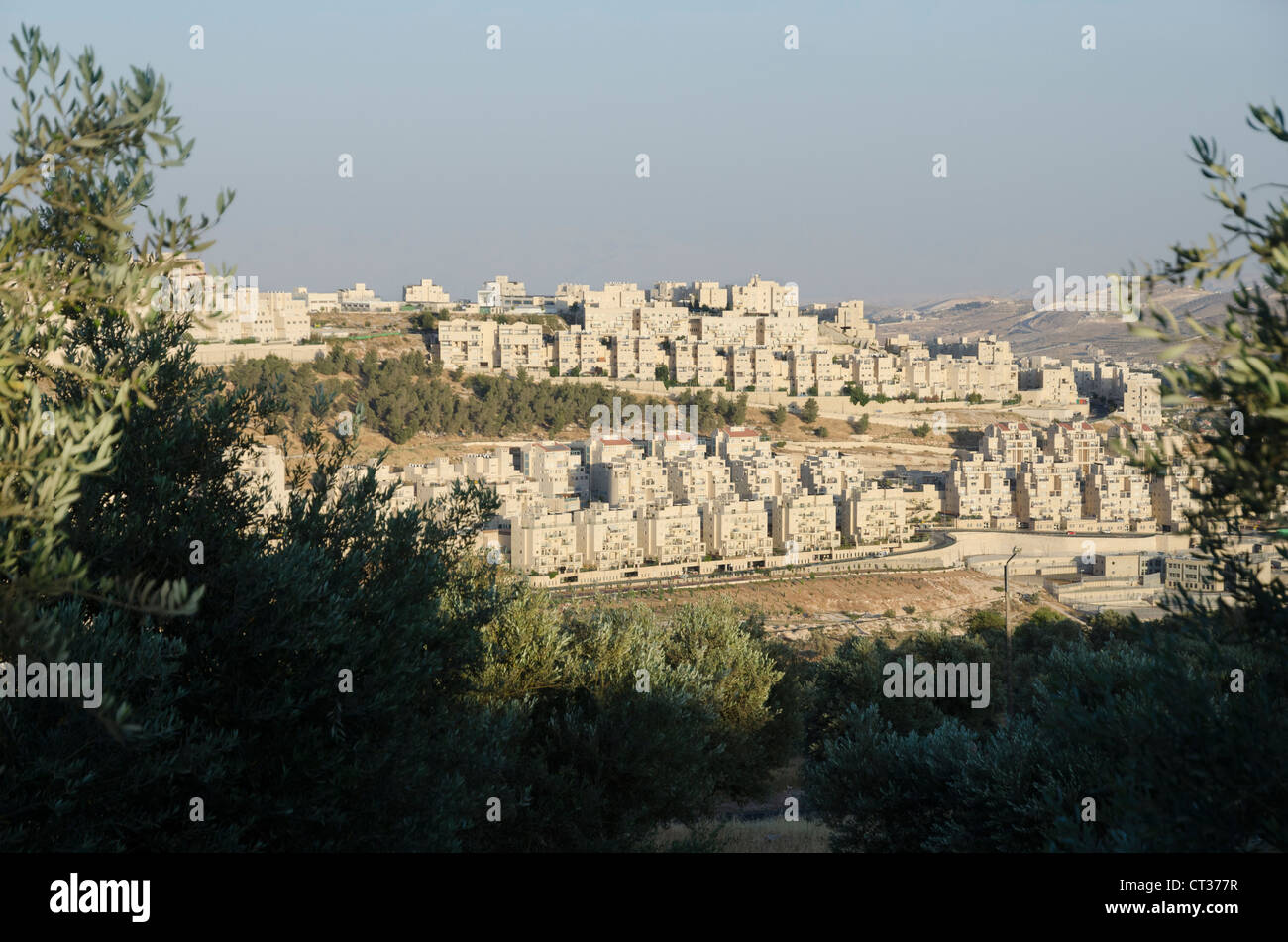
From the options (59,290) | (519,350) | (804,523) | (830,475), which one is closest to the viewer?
(59,290)

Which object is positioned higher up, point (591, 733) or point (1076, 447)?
point (1076, 447)

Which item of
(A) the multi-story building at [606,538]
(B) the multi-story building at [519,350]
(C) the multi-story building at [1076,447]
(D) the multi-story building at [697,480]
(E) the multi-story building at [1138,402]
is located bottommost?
(A) the multi-story building at [606,538]

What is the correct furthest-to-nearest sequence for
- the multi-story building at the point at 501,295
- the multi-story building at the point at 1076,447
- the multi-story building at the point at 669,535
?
the multi-story building at the point at 501,295 → the multi-story building at the point at 1076,447 → the multi-story building at the point at 669,535

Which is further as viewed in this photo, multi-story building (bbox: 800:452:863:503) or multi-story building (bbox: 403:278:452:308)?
multi-story building (bbox: 403:278:452:308)

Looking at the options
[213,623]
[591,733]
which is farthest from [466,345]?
[213,623]

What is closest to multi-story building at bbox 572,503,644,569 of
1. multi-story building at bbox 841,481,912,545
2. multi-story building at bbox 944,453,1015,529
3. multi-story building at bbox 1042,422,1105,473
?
multi-story building at bbox 841,481,912,545

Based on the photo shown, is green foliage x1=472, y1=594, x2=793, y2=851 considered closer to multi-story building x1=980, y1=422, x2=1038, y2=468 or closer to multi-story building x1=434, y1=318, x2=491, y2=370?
multi-story building x1=980, y1=422, x2=1038, y2=468

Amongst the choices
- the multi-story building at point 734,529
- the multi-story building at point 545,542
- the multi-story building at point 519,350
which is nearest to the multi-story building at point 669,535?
the multi-story building at point 734,529

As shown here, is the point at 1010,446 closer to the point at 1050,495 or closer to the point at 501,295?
the point at 1050,495

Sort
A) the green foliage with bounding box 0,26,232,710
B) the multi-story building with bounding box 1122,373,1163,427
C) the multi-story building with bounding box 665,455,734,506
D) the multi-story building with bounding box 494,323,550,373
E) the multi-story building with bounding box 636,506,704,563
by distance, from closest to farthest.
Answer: the green foliage with bounding box 0,26,232,710
the multi-story building with bounding box 636,506,704,563
the multi-story building with bounding box 665,455,734,506
the multi-story building with bounding box 1122,373,1163,427
the multi-story building with bounding box 494,323,550,373

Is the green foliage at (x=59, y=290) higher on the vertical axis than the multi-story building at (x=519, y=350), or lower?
lower

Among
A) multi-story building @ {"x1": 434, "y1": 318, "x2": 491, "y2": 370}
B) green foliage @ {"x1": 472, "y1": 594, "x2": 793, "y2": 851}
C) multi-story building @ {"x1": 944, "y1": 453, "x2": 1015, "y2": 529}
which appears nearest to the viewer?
green foliage @ {"x1": 472, "y1": 594, "x2": 793, "y2": 851}

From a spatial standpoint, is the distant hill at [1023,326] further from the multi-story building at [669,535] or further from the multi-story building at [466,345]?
the multi-story building at [669,535]

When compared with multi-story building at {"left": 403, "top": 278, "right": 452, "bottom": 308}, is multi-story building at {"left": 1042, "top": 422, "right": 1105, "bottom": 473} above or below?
below
